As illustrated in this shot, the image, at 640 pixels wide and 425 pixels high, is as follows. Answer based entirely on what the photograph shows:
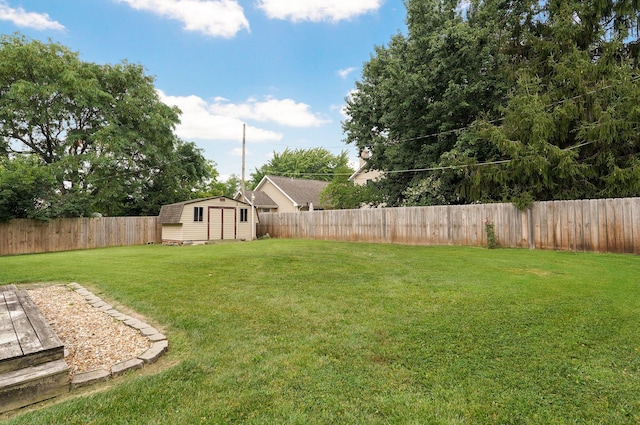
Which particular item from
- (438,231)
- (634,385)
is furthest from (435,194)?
→ (634,385)

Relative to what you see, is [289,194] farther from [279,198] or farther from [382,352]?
[382,352]

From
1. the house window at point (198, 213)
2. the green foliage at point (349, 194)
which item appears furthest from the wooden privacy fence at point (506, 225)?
the house window at point (198, 213)

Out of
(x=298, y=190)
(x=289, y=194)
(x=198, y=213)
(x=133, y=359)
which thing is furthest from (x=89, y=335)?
(x=298, y=190)

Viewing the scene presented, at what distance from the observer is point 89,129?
1703 cm

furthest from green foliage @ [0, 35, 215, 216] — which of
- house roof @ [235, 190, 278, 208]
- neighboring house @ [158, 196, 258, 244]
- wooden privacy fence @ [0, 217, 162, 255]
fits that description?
house roof @ [235, 190, 278, 208]

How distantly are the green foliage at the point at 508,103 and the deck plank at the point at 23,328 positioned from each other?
1146 cm

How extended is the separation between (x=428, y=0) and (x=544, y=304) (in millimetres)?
14414

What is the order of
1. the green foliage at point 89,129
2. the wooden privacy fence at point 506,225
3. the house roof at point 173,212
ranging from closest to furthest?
the wooden privacy fence at point 506,225, the green foliage at point 89,129, the house roof at point 173,212

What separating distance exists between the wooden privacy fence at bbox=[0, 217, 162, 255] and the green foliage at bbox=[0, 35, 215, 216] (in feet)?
2.26

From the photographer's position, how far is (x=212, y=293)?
4801mm

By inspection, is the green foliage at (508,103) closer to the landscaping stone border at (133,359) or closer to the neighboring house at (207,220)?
the neighboring house at (207,220)

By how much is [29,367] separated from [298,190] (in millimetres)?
24113

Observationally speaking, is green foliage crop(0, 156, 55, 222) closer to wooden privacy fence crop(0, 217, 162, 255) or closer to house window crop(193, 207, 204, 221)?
wooden privacy fence crop(0, 217, 162, 255)

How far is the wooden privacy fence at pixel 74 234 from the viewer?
13.0m
